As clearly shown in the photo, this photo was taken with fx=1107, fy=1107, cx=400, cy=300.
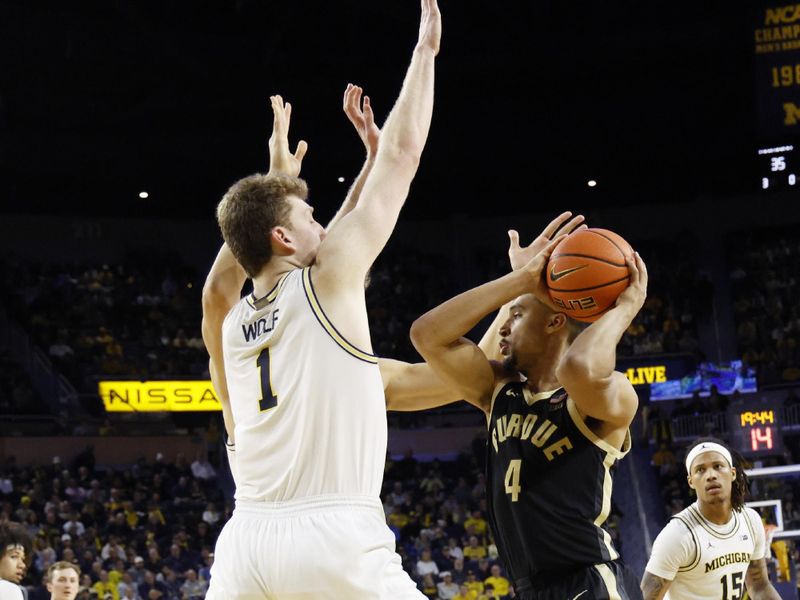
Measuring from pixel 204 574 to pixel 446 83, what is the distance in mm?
14414

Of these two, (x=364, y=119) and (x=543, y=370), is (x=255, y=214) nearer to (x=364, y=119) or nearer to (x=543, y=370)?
(x=364, y=119)

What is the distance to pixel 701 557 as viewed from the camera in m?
7.03

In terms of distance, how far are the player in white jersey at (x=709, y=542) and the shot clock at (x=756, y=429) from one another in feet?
41.4

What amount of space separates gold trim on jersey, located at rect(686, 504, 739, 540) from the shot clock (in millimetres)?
12694

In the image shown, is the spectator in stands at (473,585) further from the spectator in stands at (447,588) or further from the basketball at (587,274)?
the basketball at (587,274)

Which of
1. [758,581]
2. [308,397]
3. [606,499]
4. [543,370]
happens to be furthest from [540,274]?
[758,581]

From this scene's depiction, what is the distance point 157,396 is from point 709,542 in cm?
1834

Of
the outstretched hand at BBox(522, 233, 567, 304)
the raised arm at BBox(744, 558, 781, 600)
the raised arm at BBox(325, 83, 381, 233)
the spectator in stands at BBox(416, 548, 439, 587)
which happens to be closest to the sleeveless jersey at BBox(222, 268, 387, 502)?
the raised arm at BBox(325, 83, 381, 233)

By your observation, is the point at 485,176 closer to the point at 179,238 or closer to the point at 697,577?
the point at 179,238

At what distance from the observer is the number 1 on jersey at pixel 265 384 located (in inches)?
138

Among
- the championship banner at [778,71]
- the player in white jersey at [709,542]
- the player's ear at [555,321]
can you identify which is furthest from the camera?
the championship banner at [778,71]

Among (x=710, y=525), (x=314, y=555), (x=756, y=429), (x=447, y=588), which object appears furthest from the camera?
(x=756, y=429)

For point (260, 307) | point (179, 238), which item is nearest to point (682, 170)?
point (179, 238)

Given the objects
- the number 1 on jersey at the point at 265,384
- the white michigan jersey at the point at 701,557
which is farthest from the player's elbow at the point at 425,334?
the white michigan jersey at the point at 701,557
